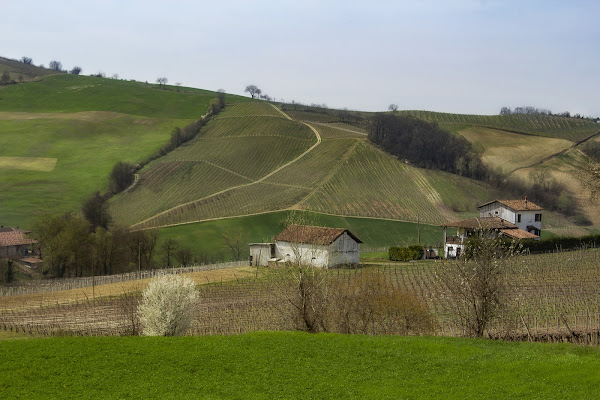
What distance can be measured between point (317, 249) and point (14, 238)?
1962 inches

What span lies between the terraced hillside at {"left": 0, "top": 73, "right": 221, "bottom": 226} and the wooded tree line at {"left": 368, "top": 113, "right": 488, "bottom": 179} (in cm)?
5104

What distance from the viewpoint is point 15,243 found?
3666 inches

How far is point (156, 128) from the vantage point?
161125 mm

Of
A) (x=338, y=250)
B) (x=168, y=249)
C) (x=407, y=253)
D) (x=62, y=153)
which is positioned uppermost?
(x=62, y=153)

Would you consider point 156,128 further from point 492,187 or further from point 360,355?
point 360,355

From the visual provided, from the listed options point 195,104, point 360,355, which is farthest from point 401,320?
point 195,104

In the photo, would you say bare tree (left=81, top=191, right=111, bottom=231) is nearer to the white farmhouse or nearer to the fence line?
the fence line

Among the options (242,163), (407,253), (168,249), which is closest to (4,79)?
(242,163)

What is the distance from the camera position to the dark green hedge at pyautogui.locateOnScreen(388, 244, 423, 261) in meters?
79.1

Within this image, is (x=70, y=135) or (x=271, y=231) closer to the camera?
(x=271, y=231)

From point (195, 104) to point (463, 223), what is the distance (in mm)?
117683

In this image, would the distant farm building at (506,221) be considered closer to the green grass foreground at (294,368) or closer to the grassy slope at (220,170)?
the grassy slope at (220,170)

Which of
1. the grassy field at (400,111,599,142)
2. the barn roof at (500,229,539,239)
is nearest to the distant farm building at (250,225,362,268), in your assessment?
the barn roof at (500,229,539,239)

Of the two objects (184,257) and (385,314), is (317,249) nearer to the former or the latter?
(184,257)
